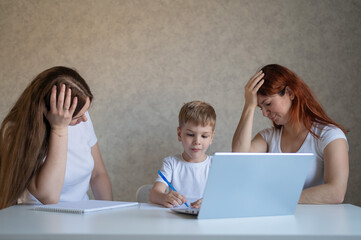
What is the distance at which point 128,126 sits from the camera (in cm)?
263

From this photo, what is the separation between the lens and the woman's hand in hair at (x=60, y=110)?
48.2 inches

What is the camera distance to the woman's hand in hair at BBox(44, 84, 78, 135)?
1.23 metres

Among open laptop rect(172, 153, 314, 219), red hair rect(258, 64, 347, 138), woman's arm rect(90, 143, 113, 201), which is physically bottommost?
woman's arm rect(90, 143, 113, 201)

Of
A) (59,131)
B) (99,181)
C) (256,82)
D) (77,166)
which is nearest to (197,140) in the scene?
(256,82)

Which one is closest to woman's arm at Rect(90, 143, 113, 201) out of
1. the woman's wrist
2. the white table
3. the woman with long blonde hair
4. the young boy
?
the young boy

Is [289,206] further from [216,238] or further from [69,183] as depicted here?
[69,183]

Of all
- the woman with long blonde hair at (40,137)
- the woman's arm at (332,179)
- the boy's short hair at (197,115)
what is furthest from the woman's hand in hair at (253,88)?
the woman with long blonde hair at (40,137)

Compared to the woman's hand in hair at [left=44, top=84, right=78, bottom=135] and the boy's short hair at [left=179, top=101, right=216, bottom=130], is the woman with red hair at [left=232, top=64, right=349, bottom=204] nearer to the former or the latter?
the boy's short hair at [left=179, top=101, right=216, bottom=130]

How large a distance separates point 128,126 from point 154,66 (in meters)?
0.45

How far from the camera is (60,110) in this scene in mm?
1223

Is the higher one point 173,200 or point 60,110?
point 60,110

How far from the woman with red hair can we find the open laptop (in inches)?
26.1

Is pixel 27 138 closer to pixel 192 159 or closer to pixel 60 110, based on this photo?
pixel 60 110

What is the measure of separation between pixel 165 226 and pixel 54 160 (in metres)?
0.56
